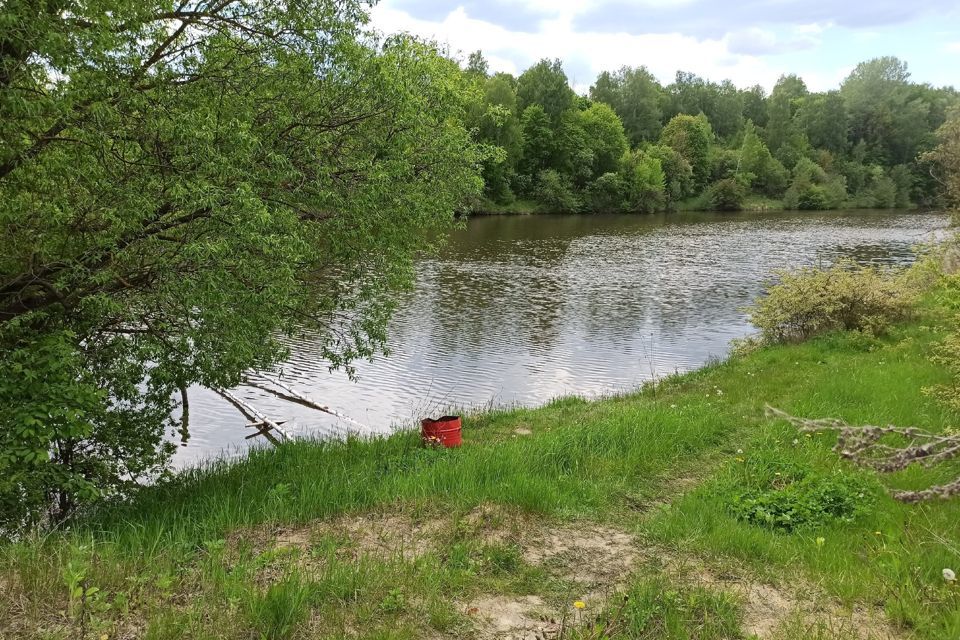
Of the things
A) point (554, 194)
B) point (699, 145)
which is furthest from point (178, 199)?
point (699, 145)

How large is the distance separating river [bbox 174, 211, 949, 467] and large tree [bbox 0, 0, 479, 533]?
3843mm

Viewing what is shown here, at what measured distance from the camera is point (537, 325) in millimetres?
21219

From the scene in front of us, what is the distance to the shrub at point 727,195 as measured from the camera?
269ft

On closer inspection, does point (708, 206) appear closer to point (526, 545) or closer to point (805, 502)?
point (805, 502)

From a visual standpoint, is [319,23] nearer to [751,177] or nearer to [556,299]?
[556,299]

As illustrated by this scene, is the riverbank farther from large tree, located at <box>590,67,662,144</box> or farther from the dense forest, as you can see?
large tree, located at <box>590,67,662,144</box>

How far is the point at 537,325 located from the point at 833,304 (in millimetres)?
8898

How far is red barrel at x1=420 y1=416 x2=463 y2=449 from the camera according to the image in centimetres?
916

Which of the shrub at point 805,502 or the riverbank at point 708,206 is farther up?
the riverbank at point 708,206

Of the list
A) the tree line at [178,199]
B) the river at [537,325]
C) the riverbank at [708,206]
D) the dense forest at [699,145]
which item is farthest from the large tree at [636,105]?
the tree line at [178,199]

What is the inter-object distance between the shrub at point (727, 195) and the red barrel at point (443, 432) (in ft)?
265

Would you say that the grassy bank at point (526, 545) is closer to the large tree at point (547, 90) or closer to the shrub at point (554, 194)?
the shrub at point (554, 194)

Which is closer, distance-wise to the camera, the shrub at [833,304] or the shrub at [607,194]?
the shrub at [833,304]

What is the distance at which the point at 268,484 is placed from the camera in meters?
7.43
